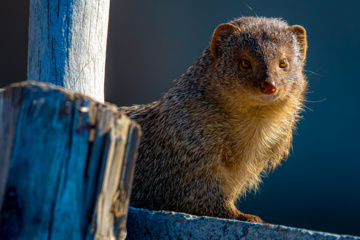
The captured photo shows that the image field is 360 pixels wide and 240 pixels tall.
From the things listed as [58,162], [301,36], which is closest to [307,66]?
[301,36]

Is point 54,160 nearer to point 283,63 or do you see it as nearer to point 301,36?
point 283,63

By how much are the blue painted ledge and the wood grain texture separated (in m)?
0.82

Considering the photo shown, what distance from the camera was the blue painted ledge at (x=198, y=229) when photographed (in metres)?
1.94

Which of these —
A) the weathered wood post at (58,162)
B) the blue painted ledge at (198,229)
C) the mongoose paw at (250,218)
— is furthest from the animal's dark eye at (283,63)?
the weathered wood post at (58,162)

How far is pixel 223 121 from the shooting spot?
2.96 meters

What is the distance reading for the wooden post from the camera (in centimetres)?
268

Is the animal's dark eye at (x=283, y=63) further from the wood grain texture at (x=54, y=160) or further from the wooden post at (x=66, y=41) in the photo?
the wood grain texture at (x=54, y=160)

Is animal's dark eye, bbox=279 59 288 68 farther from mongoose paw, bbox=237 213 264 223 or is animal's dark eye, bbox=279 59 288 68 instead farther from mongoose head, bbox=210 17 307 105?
mongoose paw, bbox=237 213 264 223

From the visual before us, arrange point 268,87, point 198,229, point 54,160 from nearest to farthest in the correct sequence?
1. point 54,160
2. point 198,229
3. point 268,87

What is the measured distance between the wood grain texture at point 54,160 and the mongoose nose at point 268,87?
56.5 inches

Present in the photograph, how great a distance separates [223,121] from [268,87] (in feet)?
1.40

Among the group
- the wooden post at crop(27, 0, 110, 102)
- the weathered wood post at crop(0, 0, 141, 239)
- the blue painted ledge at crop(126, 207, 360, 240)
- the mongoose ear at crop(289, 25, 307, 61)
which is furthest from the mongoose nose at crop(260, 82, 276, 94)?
the weathered wood post at crop(0, 0, 141, 239)

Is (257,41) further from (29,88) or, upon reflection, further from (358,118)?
(358,118)

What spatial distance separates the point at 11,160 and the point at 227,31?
1.98 metres
